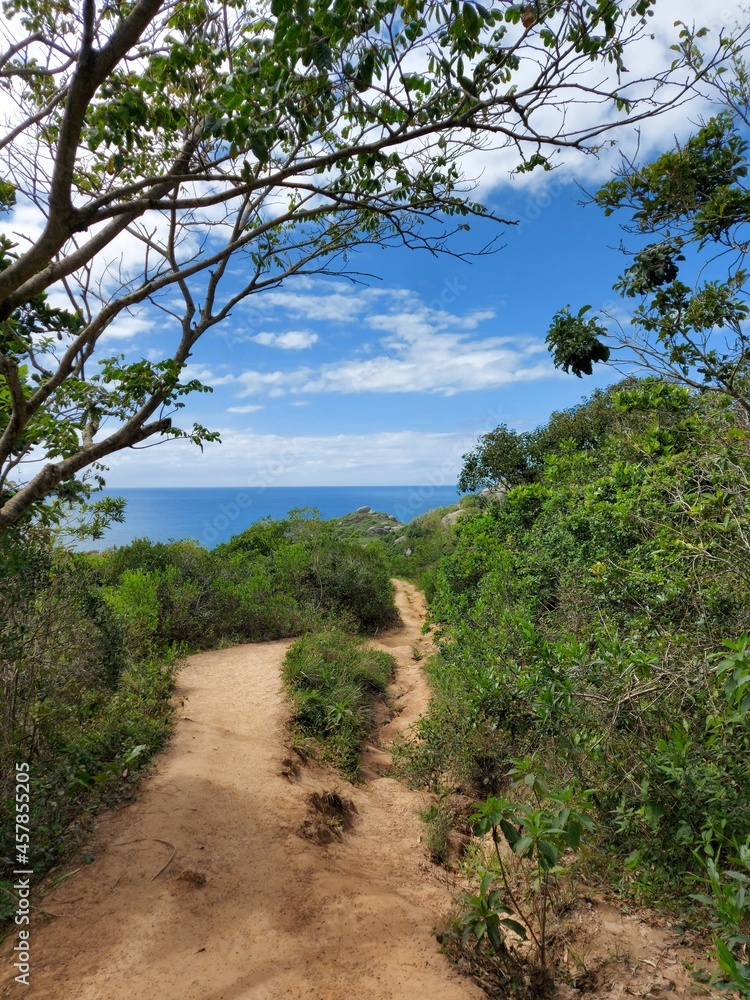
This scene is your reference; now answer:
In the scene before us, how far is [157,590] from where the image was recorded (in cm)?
1059

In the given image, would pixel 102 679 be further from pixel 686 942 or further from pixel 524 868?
pixel 686 942

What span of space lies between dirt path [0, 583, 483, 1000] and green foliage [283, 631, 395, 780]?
0.64 m

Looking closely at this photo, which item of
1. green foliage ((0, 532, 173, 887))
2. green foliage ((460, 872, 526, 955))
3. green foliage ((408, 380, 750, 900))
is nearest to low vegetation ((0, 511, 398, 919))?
green foliage ((0, 532, 173, 887))

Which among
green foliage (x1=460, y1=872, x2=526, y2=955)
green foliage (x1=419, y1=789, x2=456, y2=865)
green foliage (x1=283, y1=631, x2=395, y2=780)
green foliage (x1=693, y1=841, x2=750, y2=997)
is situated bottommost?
green foliage (x1=419, y1=789, x2=456, y2=865)

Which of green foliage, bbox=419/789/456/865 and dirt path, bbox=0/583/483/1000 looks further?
green foliage, bbox=419/789/456/865

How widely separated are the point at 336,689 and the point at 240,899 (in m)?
4.04

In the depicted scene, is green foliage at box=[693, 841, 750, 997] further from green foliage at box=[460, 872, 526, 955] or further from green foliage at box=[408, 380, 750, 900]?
green foliage at box=[460, 872, 526, 955]

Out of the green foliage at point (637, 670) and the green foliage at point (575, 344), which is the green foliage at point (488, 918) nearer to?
the green foliage at point (637, 670)

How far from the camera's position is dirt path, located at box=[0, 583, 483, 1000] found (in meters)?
2.96

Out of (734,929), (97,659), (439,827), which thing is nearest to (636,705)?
(734,929)

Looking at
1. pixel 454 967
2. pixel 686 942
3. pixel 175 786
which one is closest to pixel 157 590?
pixel 175 786

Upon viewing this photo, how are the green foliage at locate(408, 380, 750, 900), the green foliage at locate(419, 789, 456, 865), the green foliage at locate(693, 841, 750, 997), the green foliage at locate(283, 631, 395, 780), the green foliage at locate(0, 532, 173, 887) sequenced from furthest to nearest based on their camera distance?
1. the green foliage at locate(283, 631, 395, 780)
2. the green foliage at locate(419, 789, 456, 865)
3. the green foliage at locate(0, 532, 173, 887)
4. the green foliage at locate(408, 380, 750, 900)
5. the green foliage at locate(693, 841, 750, 997)

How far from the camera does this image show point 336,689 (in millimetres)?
7801

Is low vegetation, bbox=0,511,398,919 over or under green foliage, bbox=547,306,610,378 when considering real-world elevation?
under
